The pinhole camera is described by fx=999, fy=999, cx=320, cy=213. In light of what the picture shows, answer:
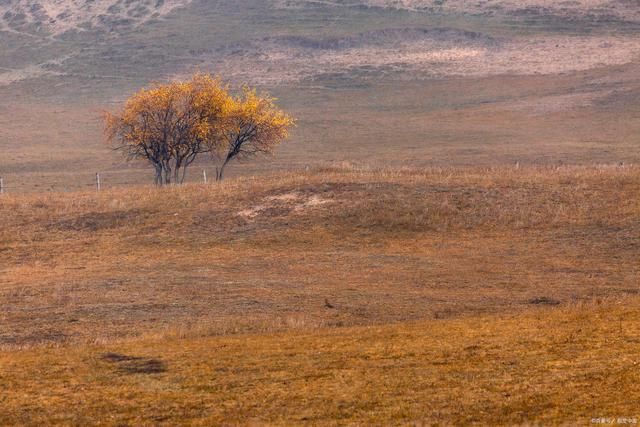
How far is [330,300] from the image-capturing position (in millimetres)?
28094

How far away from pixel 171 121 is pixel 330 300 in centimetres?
3515

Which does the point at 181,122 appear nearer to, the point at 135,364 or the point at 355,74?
the point at 135,364

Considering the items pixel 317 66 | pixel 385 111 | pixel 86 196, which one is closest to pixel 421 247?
pixel 86 196

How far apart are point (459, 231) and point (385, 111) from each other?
75.1 meters

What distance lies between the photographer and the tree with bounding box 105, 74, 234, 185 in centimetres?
6062

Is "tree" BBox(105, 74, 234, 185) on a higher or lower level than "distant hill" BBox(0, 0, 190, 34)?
lower

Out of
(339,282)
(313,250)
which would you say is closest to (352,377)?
(339,282)

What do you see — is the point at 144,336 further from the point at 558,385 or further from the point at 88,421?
the point at 558,385

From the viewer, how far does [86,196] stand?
48.2m

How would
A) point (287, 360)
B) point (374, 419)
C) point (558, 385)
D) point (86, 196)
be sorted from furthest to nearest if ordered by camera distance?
1. point (86, 196)
2. point (287, 360)
3. point (558, 385)
4. point (374, 419)

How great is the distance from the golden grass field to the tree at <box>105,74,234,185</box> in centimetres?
1121

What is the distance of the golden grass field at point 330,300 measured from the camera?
649 inches

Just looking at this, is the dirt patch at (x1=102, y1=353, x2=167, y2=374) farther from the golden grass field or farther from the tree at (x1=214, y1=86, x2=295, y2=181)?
the tree at (x1=214, y1=86, x2=295, y2=181)

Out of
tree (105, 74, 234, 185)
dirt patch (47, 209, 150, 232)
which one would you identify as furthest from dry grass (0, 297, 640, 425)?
tree (105, 74, 234, 185)
